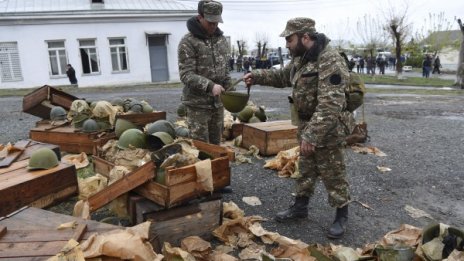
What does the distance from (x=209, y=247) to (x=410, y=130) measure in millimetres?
6816

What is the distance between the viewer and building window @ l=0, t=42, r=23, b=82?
77.1 feet

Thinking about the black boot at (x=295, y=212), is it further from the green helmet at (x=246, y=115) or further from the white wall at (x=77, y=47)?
the white wall at (x=77, y=47)

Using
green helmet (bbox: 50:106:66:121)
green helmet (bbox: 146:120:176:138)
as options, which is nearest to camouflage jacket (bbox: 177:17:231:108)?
green helmet (bbox: 146:120:176:138)

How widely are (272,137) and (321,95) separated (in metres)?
2.90

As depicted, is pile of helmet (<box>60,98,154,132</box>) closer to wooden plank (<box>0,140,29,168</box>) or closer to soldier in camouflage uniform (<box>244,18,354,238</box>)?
wooden plank (<box>0,140,29,168</box>)

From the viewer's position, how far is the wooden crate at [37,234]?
2.54m

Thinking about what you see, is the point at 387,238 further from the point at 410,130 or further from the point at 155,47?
the point at 155,47

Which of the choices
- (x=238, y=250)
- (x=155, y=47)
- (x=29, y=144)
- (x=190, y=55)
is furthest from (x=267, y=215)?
(x=155, y=47)

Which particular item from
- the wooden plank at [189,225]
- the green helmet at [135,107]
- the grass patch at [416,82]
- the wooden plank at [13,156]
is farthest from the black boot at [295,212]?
the grass patch at [416,82]

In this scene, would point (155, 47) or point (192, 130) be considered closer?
point (192, 130)

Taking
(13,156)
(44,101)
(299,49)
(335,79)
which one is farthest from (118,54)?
(335,79)

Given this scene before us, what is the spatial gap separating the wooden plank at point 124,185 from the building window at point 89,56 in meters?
23.6

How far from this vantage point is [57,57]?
24562 mm

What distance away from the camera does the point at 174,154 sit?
11.5 ft
